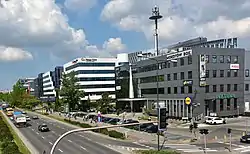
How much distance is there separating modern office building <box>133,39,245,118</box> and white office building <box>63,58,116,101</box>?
6241 cm

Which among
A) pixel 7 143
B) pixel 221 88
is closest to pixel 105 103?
pixel 221 88

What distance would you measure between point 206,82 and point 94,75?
74855 millimetres

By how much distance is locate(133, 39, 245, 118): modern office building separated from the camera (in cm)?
7388

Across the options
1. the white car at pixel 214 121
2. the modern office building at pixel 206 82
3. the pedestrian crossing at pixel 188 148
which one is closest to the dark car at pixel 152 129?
the pedestrian crossing at pixel 188 148

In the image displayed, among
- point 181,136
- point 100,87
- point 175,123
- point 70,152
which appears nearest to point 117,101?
point 100,87

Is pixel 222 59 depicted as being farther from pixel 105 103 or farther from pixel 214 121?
pixel 105 103

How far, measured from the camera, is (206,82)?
74438mm

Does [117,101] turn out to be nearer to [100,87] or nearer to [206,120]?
[100,87]

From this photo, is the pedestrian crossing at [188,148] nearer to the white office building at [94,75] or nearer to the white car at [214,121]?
the white car at [214,121]

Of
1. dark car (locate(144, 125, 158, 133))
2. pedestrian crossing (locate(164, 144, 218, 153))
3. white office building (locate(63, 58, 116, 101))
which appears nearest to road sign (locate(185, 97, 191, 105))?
dark car (locate(144, 125, 158, 133))

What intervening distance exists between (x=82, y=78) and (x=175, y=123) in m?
74.4

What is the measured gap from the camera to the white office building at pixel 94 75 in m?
140

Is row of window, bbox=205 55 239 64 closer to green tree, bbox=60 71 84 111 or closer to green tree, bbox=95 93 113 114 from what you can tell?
green tree, bbox=95 93 113 114

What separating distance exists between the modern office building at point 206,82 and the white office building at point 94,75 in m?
62.4
